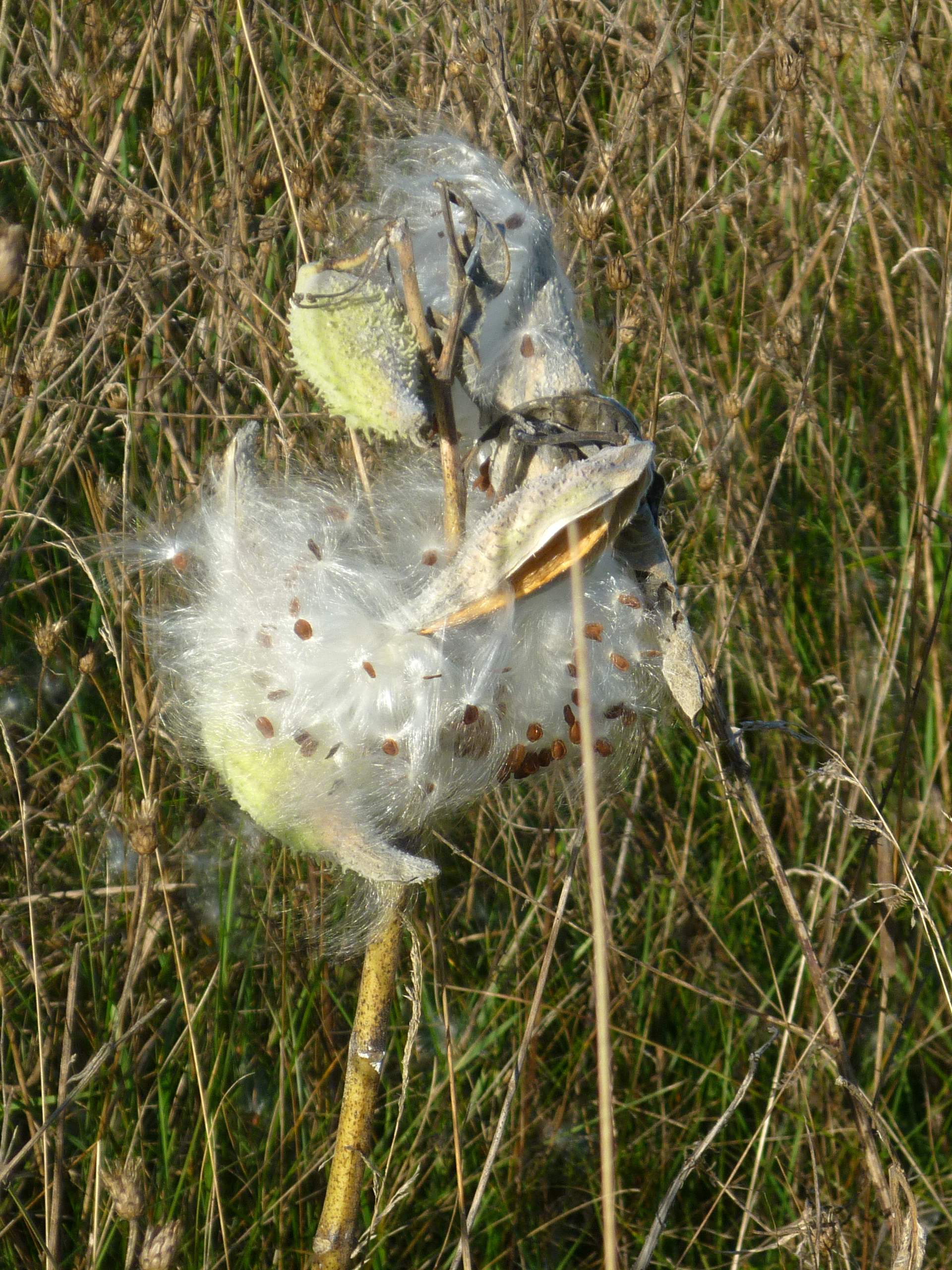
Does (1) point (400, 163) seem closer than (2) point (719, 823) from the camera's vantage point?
Yes

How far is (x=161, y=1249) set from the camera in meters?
1.04

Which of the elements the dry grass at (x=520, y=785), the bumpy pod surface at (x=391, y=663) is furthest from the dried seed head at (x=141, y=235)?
the bumpy pod surface at (x=391, y=663)

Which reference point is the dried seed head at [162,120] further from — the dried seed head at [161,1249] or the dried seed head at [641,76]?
the dried seed head at [161,1249]

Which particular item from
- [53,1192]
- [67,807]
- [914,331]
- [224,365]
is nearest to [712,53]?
[914,331]

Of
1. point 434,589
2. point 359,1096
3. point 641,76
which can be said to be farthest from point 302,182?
point 359,1096

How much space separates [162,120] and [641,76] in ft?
2.48

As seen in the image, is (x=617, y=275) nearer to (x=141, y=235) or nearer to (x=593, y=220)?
(x=593, y=220)

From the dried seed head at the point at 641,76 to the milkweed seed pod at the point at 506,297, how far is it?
88cm

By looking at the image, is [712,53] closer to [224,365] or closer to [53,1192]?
[224,365]

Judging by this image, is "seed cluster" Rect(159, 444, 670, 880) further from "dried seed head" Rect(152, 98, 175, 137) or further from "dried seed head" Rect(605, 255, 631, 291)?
"dried seed head" Rect(152, 98, 175, 137)

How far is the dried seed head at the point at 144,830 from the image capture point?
1407mm

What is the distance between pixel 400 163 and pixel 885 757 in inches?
58.7

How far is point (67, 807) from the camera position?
176 cm

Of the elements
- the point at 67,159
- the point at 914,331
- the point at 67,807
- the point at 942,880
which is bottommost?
the point at 942,880
